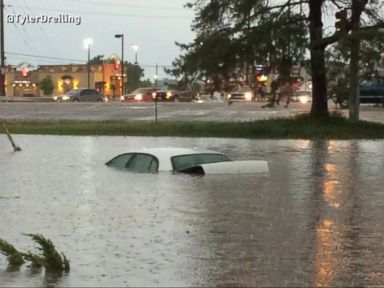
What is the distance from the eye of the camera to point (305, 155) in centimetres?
2547

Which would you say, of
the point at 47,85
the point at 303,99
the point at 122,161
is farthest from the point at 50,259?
the point at 47,85

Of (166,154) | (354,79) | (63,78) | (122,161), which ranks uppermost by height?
(63,78)

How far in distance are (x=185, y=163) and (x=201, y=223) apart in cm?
657

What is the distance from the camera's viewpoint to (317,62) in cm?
3484

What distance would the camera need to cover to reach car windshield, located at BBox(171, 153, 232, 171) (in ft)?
61.9

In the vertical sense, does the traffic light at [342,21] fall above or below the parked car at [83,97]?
above

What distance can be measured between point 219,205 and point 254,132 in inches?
773

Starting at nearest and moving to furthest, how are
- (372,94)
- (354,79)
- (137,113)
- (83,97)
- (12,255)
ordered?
(12,255) < (354,79) < (137,113) < (372,94) < (83,97)

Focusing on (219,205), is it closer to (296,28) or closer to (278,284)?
(278,284)

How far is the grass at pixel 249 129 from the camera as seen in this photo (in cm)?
3344

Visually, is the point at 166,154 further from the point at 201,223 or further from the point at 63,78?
the point at 63,78

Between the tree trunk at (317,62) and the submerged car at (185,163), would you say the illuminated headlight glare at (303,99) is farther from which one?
the submerged car at (185,163)

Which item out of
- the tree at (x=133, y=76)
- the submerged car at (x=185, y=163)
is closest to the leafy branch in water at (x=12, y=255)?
the submerged car at (x=185, y=163)

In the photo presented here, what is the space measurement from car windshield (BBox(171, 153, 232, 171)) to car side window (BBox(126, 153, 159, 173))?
0.44 m
